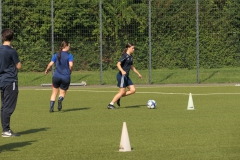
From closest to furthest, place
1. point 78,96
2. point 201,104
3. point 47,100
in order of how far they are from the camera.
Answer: point 201,104
point 47,100
point 78,96

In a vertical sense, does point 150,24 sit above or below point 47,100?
above

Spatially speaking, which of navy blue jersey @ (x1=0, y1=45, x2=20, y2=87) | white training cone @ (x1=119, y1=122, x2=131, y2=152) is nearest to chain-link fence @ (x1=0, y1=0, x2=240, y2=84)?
navy blue jersey @ (x1=0, y1=45, x2=20, y2=87)

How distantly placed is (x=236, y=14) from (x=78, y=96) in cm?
A: 1148

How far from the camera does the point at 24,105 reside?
21.5 meters

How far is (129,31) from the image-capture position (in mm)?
33188

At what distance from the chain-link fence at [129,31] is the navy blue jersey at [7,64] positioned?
19.0 metres

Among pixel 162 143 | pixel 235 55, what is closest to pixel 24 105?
pixel 162 143

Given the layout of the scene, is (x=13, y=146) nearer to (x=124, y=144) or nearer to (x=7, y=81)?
(x=7, y=81)

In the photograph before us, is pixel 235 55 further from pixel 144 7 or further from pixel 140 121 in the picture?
pixel 140 121

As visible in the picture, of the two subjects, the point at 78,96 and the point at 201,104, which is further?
the point at 78,96

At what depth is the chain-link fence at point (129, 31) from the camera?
32469 millimetres

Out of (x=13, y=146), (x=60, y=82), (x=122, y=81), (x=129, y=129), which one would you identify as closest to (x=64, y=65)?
(x=60, y=82)

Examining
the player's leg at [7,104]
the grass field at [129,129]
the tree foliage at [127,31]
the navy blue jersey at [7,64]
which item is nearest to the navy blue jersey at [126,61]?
the grass field at [129,129]

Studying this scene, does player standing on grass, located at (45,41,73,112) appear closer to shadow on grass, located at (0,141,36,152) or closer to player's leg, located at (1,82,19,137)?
player's leg, located at (1,82,19,137)
